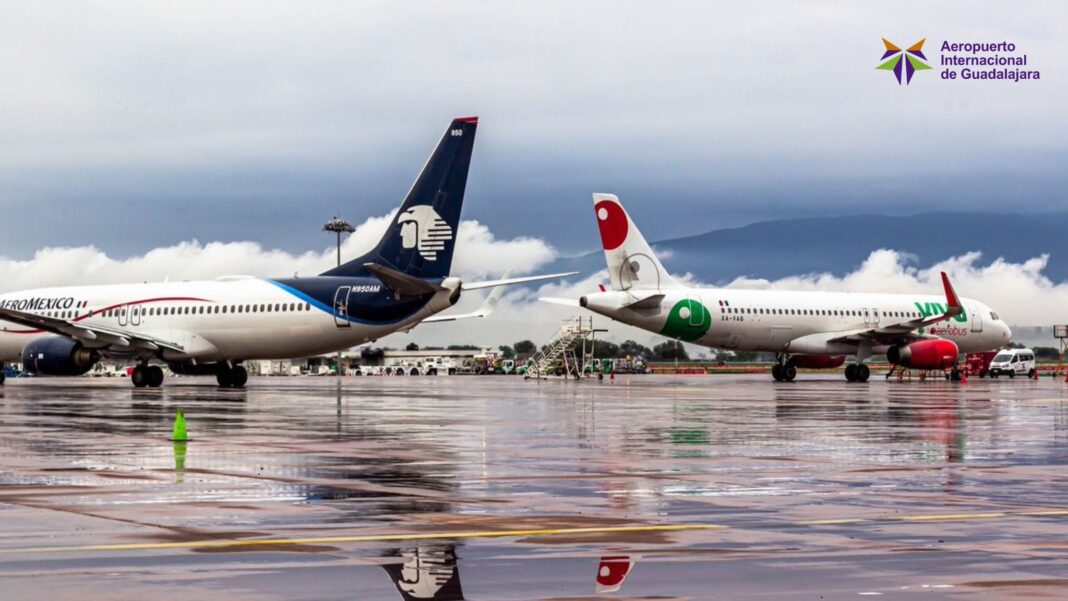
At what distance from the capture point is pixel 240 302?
185 ft

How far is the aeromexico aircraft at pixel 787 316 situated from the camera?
67.4 metres

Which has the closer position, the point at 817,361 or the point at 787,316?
the point at 787,316

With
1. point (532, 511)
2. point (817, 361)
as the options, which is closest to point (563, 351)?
point (817, 361)

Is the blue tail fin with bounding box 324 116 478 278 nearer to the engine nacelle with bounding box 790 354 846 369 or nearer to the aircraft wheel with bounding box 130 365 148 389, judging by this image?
the aircraft wheel with bounding box 130 365 148 389

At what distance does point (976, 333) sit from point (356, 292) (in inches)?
1631

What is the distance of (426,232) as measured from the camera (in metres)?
53.1

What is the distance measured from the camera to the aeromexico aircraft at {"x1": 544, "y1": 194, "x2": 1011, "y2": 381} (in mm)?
67438

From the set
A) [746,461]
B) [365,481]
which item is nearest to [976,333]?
[746,461]

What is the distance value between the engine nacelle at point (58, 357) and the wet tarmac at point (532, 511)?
29230mm

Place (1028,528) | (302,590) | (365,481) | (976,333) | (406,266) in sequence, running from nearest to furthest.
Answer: (302,590), (1028,528), (365,481), (406,266), (976,333)

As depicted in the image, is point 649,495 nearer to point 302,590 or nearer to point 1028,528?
point 1028,528

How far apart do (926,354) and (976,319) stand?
27.0 feet

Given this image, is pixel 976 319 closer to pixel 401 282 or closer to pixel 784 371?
pixel 784 371

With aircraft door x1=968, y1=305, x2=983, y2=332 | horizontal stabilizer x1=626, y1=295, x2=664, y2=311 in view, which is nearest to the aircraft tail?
horizontal stabilizer x1=626, y1=295, x2=664, y2=311
